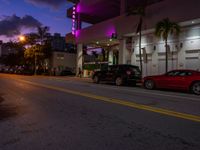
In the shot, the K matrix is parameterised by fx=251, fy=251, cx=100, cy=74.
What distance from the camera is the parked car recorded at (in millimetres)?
14971

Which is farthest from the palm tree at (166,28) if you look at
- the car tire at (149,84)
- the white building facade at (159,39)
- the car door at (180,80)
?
the car door at (180,80)

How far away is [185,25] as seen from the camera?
23297mm

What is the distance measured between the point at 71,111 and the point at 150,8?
68.4 feet

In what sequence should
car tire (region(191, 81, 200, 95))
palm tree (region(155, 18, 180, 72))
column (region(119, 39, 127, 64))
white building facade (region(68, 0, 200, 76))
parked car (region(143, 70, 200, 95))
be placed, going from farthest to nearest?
column (region(119, 39, 127, 64)) < white building facade (region(68, 0, 200, 76)) < palm tree (region(155, 18, 180, 72)) < parked car (region(143, 70, 200, 95)) < car tire (region(191, 81, 200, 95))

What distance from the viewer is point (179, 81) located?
15641 mm

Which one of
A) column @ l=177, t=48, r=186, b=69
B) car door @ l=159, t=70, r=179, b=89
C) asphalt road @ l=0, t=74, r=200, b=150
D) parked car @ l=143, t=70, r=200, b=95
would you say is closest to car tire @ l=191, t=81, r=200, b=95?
parked car @ l=143, t=70, r=200, b=95

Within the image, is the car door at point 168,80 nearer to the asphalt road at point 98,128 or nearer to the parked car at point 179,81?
the parked car at point 179,81

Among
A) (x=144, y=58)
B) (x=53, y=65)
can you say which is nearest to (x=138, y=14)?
(x=144, y=58)

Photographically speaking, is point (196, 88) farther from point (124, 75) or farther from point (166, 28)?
point (166, 28)

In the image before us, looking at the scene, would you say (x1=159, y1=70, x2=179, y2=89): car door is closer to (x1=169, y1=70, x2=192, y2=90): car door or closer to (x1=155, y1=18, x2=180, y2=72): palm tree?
(x1=169, y1=70, x2=192, y2=90): car door

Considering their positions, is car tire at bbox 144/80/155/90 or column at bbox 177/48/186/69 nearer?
car tire at bbox 144/80/155/90

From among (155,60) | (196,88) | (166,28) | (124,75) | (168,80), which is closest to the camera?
(196,88)

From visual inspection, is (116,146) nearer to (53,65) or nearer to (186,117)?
(186,117)

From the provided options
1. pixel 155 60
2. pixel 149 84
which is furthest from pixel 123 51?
pixel 149 84
